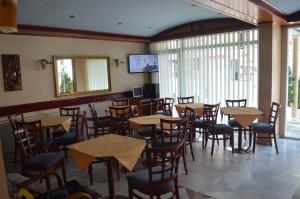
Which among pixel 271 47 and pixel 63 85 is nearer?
pixel 271 47

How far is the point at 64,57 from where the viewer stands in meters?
Answer: 6.16

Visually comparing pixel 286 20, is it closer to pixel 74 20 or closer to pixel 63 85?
pixel 74 20

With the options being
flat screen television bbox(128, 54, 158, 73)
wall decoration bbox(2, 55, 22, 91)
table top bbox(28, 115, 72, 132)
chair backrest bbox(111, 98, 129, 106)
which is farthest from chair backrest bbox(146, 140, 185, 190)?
flat screen television bbox(128, 54, 158, 73)

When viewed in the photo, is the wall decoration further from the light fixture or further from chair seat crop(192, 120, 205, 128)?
chair seat crop(192, 120, 205, 128)

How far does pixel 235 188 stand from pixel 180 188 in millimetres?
736

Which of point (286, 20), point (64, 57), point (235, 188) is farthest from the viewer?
point (64, 57)

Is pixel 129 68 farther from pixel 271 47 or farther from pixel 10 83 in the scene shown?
pixel 271 47

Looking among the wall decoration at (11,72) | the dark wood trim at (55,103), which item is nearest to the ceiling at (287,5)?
the dark wood trim at (55,103)

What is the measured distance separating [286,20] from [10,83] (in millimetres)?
5690

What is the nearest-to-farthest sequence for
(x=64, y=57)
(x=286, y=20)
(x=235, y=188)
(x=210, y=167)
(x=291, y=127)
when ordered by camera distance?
1. (x=235, y=188)
2. (x=210, y=167)
3. (x=286, y=20)
4. (x=64, y=57)
5. (x=291, y=127)

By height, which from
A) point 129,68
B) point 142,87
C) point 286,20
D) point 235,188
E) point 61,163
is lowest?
point 235,188

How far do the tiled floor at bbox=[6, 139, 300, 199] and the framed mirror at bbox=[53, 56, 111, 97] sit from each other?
2.03m

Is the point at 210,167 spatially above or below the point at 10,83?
below

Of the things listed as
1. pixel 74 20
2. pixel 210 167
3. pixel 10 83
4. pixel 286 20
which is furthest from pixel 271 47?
pixel 10 83
